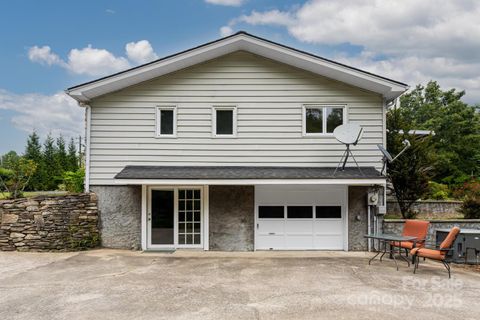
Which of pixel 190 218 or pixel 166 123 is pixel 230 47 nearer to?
pixel 166 123

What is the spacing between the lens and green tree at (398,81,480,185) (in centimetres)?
2750

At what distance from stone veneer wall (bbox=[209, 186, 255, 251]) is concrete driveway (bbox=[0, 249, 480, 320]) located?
2.53ft

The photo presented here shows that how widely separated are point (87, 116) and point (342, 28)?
13.0 m

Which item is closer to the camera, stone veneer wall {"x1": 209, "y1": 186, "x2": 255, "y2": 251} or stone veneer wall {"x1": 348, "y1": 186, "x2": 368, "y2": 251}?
stone veneer wall {"x1": 209, "y1": 186, "x2": 255, "y2": 251}

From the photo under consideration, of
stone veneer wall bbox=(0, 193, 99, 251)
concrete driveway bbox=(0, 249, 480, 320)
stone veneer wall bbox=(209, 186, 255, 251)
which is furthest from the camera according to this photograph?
stone veneer wall bbox=(209, 186, 255, 251)

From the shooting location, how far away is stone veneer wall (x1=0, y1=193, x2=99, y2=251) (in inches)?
387

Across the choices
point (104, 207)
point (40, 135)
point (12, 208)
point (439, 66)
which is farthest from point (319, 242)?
point (40, 135)

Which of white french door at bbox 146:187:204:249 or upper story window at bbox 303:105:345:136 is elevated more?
upper story window at bbox 303:105:345:136

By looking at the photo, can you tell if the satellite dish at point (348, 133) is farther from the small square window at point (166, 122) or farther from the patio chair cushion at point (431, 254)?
the small square window at point (166, 122)

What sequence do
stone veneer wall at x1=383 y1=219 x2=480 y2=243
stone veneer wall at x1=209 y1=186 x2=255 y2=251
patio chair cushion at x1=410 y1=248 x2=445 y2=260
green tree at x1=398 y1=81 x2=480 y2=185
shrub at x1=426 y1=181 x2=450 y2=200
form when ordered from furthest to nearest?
1. green tree at x1=398 y1=81 x2=480 y2=185
2. shrub at x1=426 y1=181 x2=450 y2=200
3. stone veneer wall at x1=209 y1=186 x2=255 y2=251
4. stone veneer wall at x1=383 y1=219 x2=480 y2=243
5. patio chair cushion at x1=410 y1=248 x2=445 y2=260

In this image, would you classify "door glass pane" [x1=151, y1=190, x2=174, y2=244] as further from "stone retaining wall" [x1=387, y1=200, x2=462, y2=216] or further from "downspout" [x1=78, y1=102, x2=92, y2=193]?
"stone retaining wall" [x1=387, y1=200, x2=462, y2=216]

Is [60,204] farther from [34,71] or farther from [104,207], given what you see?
[34,71]

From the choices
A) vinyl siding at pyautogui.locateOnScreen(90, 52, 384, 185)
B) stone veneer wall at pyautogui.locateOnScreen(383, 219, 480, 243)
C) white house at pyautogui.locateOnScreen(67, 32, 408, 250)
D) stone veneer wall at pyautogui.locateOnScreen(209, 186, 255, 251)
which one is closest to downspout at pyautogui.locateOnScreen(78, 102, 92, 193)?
white house at pyautogui.locateOnScreen(67, 32, 408, 250)

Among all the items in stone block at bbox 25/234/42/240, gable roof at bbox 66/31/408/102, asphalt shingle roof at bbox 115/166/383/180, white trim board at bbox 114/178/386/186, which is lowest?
stone block at bbox 25/234/42/240
